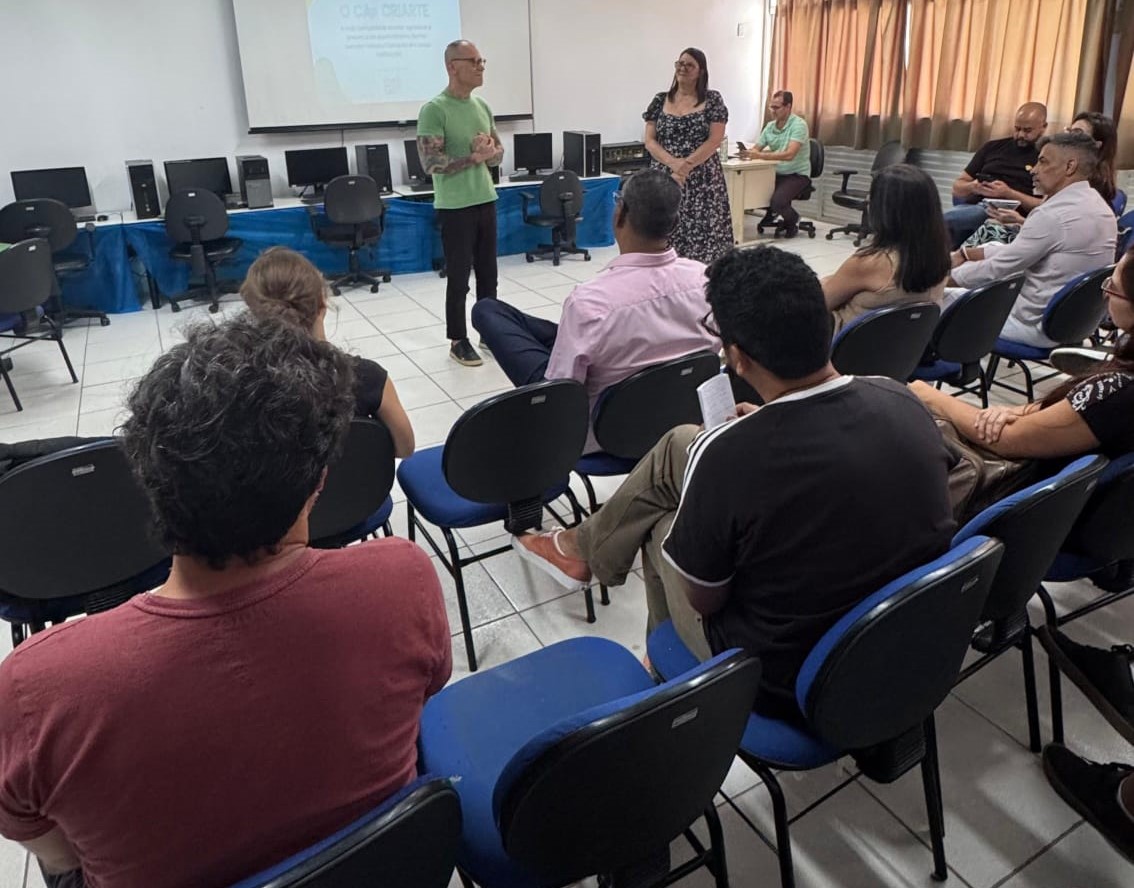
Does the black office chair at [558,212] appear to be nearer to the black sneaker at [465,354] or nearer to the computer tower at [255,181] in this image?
the computer tower at [255,181]

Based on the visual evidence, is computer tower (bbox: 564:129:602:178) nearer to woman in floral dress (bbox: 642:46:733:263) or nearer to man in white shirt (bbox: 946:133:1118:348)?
woman in floral dress (bbox: 642:46:733:263)

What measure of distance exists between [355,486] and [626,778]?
117cm

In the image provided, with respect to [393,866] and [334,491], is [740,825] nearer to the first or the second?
[393,866]

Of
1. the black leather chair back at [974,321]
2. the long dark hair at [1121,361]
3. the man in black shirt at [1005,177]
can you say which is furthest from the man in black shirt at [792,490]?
the man in black shirt at [1005,177]

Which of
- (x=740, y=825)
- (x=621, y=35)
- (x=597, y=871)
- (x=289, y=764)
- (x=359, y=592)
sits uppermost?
(x=621, y=35)

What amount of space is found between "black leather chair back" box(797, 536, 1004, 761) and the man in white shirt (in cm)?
210

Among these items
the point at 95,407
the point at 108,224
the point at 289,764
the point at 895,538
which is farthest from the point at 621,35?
the point at 289,764

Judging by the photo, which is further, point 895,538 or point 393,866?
point 895,538

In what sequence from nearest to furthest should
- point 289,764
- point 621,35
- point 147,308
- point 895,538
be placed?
point 289,764
point 895,538
point 147,308
point 621,35

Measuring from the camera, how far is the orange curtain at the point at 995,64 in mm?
5598

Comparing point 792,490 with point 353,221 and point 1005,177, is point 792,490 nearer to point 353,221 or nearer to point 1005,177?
point 1005,177

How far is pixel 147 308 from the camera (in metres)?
5.90

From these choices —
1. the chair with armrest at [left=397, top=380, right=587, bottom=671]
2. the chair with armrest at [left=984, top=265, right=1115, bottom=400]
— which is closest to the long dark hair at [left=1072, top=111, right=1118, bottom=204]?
the chair with armrest at [left=984, top=265, right=1115, bottom=400]

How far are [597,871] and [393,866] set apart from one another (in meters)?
0.37
